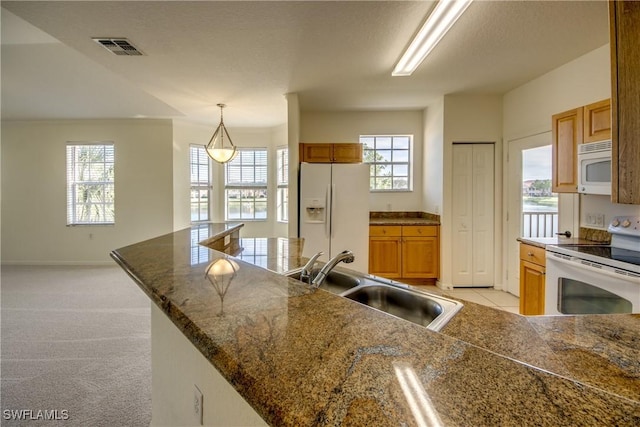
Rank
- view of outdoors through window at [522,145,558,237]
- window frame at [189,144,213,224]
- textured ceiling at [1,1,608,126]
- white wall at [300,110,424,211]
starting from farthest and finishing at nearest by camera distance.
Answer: window frame at [189,144,213,224] < white wall at [300,110,424,211] < view of outdoors through window at [522,145,558,237] < textured ceiling at [1,1,608,126]

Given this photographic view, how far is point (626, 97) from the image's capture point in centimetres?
122

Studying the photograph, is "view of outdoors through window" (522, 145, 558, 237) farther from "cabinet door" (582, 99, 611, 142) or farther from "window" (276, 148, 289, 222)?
"window" (276, 148, 289, 222)

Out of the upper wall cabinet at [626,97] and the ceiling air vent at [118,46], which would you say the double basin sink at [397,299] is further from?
the ceiling air vent at [118,46]

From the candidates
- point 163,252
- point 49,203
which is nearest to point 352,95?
point 163,252

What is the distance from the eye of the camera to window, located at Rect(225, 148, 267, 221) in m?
6.29

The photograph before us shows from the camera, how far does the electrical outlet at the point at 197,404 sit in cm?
83

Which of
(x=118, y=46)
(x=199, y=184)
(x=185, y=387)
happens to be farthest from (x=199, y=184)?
(x=185, y=387)

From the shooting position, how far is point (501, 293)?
393cm

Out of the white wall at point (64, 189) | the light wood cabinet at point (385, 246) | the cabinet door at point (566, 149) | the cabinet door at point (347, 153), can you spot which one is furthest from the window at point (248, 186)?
the cabinet door at point (566, 149)

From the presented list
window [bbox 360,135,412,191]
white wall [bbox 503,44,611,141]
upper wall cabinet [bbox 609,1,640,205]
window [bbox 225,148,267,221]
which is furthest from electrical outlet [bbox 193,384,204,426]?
window [bbox 225,148,267,221]

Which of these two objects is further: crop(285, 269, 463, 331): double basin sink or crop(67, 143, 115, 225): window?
crop(67, 143, 115, 225): window

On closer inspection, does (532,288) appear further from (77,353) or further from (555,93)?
(77,353)

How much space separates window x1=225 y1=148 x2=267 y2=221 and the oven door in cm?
505

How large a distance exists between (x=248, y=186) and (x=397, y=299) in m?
Answer: 5.41
